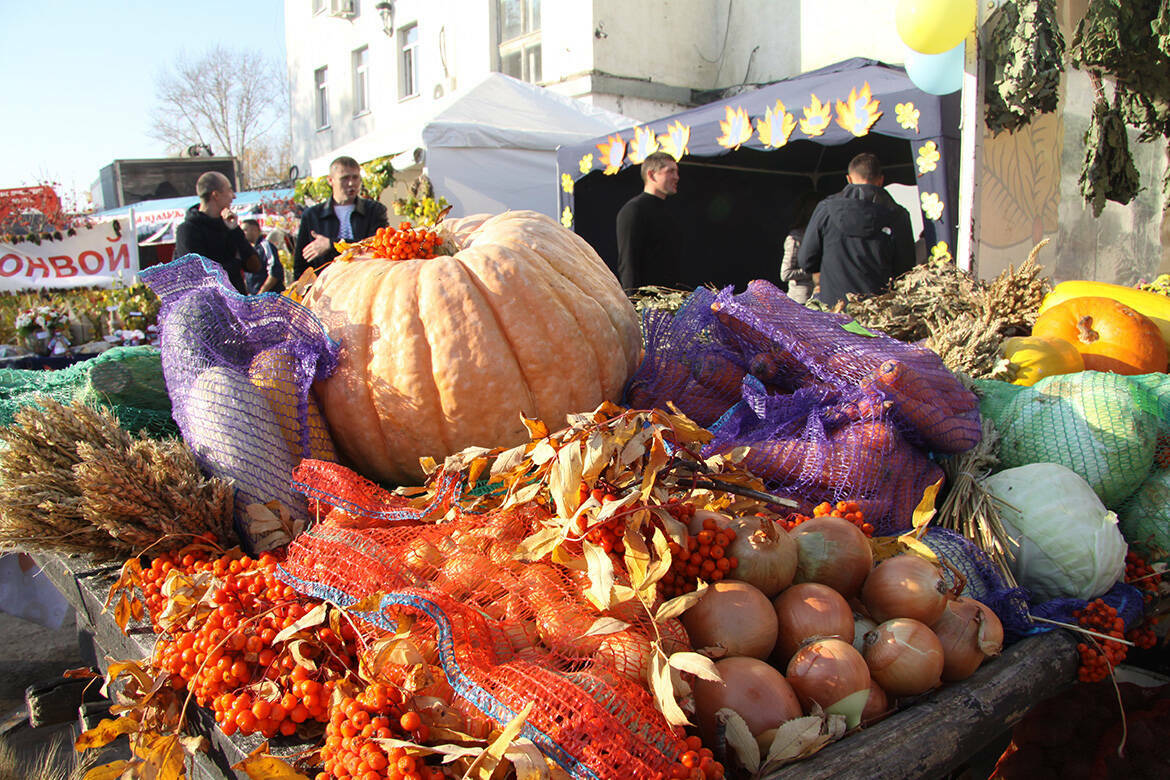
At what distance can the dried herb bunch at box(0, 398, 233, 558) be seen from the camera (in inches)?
62.5

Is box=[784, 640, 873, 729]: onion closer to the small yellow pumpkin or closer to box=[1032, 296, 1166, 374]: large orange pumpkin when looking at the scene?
the small yellow pumpkin

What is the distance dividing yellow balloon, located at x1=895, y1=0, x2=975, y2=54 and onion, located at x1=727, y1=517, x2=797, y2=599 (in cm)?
405

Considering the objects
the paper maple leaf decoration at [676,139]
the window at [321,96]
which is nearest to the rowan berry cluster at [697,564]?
the paper maple leaf decoration at [676,139]

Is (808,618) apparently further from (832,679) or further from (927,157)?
(927,157)

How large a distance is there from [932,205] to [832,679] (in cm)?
438

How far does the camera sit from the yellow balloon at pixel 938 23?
419cm

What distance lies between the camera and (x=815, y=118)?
5.62m

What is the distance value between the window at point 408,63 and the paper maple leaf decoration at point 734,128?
494 inches

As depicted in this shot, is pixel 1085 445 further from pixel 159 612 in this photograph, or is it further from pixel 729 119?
pixel 729 119

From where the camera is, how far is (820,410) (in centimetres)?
193

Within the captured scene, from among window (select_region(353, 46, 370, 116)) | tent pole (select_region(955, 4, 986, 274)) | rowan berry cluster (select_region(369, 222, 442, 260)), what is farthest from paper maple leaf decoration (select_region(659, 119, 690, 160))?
window (select_region(353, 46, 370, 116))

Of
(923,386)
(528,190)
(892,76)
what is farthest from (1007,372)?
(528,190)

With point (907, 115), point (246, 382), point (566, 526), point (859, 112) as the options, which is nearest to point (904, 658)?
point (566, 526)

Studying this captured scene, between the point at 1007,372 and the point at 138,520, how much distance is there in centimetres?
249
